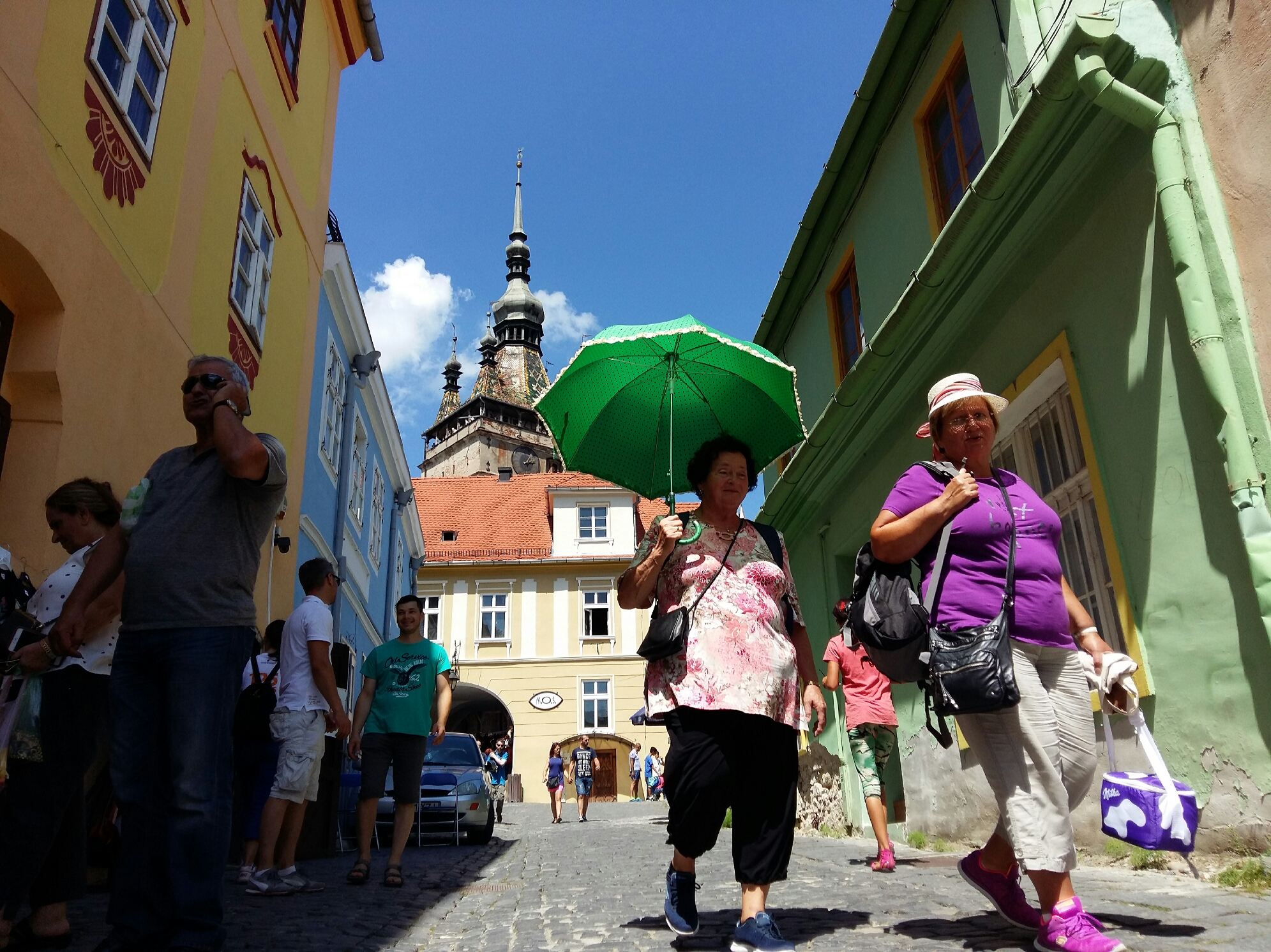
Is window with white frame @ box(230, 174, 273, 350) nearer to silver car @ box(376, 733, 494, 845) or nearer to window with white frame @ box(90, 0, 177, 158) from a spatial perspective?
window with white frame @ box(90, 0, 177, 158)

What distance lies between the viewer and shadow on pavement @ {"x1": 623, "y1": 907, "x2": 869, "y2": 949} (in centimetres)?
325

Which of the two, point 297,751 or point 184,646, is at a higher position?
point 184,646

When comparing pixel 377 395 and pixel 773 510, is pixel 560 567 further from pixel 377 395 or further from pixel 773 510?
pixel 773 510

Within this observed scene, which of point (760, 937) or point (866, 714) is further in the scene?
point (866, 714)

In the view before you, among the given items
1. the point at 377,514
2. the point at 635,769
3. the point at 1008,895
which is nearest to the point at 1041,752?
the point at 1008,895

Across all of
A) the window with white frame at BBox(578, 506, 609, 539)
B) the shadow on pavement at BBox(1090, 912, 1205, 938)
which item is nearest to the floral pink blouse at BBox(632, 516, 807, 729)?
the shadow on pavement at BBox(1090, 912, 1205, 938)

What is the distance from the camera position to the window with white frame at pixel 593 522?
111 feet

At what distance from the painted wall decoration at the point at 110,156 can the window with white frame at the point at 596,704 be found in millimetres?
27352

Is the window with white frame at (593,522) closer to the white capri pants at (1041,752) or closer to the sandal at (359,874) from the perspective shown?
the sandal at (359,874)

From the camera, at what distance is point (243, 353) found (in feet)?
27.6

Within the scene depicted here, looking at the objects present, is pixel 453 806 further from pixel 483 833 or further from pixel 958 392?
pixel 958 392

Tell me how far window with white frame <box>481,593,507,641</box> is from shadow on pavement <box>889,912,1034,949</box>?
29819 mm

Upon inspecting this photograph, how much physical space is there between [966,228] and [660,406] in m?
3.26

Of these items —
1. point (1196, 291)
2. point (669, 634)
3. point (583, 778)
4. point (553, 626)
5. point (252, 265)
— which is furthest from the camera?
point (553, 626)
